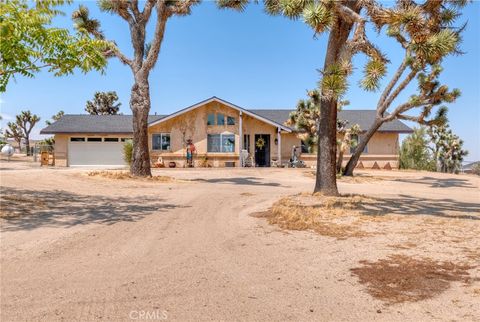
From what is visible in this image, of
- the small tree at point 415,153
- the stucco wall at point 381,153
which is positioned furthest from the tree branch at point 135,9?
the small tree at point 415,153

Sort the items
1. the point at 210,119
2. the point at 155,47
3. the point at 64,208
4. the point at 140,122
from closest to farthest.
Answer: the point at 64,208, the point at 155,47, the point at 140,122, the point at 210,119

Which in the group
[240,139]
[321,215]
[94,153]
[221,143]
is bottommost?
[321,215]

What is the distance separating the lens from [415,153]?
110 feet

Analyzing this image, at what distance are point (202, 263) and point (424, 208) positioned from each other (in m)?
7.46

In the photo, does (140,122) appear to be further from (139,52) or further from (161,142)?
(161,142)

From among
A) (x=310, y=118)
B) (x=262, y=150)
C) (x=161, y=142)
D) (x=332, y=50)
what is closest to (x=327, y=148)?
(x=332, y=50)

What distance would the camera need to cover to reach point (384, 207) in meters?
10.4

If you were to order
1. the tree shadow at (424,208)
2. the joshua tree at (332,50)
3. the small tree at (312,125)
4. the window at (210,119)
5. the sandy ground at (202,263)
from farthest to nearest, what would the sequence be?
the window at (210,119)
the small tree at (312,125)
the tree shadow at (424,208)
the joshua tree at (332,50)
the sandy ground at (202,263)

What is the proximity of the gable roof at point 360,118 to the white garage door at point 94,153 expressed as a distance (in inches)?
523

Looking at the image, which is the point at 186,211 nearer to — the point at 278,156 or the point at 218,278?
the point at 218,278

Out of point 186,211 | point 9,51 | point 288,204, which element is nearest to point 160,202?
point 186,211

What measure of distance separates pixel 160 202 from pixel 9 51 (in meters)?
5.77

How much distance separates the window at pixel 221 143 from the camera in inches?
1196

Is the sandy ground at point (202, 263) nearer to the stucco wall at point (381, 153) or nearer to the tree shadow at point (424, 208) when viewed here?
the tree shadow at point (424, 208)
